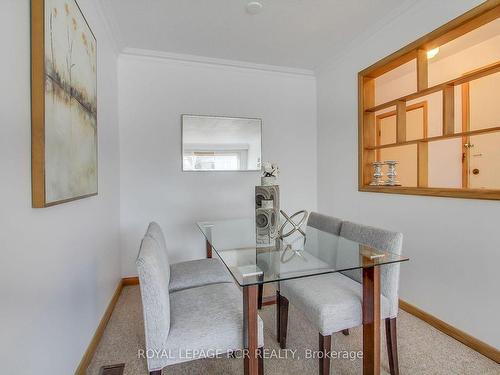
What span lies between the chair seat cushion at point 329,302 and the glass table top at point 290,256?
7.1 inches

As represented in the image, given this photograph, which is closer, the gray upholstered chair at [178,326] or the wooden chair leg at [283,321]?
the gray upholstered chair at [178,326]

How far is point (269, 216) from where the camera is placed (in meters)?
A: 1.99

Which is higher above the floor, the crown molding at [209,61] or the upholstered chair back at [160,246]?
the crown molding at [209,61]

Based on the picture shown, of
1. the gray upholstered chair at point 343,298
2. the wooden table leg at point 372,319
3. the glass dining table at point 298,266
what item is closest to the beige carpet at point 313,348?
the gray upholstered chair at point 343,298

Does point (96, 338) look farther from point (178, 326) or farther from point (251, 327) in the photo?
point (251, 327)

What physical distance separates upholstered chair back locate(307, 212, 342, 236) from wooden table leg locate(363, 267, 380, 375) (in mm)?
633

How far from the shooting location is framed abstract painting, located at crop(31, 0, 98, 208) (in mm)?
1064

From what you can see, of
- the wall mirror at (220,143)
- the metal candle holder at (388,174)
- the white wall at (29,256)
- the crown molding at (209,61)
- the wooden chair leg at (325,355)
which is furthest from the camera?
the wall mirror at (220,143)

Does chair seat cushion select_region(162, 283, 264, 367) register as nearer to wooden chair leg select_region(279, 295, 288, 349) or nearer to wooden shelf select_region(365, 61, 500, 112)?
wooden chair leg select_region(279, 295, 288, 349)

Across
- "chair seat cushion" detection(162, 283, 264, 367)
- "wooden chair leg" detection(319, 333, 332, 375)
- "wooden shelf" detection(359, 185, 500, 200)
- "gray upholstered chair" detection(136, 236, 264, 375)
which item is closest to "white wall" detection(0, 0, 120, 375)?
"gray upholstered chair" detection(136, 236, 264, 375)

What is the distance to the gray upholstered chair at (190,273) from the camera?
1.65 meters

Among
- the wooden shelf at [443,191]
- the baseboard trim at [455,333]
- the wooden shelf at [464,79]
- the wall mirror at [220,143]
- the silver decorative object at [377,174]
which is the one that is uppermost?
the wooden shelf at [464,79]

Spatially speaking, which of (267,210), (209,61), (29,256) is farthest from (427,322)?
(209,61)

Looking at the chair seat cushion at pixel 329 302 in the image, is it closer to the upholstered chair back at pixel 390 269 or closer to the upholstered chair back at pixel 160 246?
the upholstered chair back at pixel 390 269
